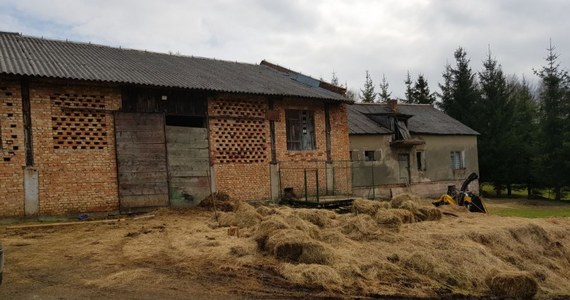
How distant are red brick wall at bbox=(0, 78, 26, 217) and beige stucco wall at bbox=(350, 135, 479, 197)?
15.1m

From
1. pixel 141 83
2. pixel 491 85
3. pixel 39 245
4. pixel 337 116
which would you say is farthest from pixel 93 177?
pixel 491 85

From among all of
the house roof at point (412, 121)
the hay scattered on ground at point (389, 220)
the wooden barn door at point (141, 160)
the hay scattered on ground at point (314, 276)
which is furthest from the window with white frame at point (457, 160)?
the hay scattered on ground at point (314, 276)

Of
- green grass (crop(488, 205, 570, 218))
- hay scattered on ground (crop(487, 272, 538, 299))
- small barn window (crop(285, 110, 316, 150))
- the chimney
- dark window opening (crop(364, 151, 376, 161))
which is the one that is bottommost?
green grass (crop(488, 205, 570, 218))

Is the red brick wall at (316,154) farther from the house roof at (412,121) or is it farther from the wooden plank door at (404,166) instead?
the wooden plank door at (404,166)

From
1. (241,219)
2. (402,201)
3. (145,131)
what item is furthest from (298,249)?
(145,131)

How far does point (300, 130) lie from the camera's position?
754 inches

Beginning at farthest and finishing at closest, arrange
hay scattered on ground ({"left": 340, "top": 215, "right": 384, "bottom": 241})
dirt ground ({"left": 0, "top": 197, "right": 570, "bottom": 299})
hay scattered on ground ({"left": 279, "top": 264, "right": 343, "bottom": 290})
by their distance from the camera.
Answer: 1. hay scattered on ground ({"left": 340, "top": 215, "right": 384, "bottom": 241})
2. hay scattered on ground ({"left": 279, "top": 264, "right": 343, "bottom": 290})
3. dirt ground ({"left": 0, "top": 197, "right": 570, "bottom": 299})

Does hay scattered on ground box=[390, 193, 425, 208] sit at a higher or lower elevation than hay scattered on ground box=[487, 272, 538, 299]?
higher

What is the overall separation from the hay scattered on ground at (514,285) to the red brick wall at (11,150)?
1244 centimetres

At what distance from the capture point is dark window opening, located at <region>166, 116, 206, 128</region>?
17.1 m

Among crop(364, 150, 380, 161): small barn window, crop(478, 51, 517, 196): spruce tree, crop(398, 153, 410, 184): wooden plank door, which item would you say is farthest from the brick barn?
crop(478, 51, 517, 196): spruce tree

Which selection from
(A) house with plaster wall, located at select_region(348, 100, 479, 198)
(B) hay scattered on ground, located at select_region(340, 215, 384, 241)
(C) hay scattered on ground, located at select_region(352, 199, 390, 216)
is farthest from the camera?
(A) house with plaster wall, located at select_region(348, 100, 479, 198)

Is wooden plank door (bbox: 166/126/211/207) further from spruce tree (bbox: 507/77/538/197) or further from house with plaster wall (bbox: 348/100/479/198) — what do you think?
spruce tree (bbox: 507/77/538/197)

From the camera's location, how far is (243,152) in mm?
17562
